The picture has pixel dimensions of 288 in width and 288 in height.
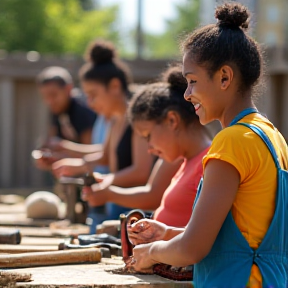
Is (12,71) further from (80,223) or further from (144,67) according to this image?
(80,223)

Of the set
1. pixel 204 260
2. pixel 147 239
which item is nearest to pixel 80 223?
pixel 147 239

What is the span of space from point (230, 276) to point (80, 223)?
3.41 metres

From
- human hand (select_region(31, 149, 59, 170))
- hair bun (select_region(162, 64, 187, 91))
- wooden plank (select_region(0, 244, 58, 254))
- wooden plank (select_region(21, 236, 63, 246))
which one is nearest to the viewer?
wooden plank (select_region(0, 244, 58, 254))

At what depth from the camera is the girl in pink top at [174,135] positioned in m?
3.46

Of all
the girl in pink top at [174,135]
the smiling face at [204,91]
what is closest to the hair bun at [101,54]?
the girl in pink top at [174,135]

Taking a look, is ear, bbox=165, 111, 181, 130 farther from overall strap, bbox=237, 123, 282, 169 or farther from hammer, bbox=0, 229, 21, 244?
overall strap, bbox=237, 123, 282, 169

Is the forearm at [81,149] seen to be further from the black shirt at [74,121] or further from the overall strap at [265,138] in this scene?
the overall strap at [265,138]

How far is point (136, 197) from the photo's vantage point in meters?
4.35

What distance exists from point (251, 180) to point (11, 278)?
0.95 meters

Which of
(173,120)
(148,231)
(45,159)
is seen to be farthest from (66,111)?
(148,231)

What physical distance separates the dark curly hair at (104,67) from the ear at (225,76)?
319cm

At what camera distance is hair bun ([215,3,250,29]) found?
2.69m

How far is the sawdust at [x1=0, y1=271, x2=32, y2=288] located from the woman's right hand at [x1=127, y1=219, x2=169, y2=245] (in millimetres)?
412

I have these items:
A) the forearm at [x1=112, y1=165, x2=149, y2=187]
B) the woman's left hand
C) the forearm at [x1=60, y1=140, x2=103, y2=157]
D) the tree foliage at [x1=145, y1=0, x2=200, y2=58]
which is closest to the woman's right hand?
the woman's left hand
